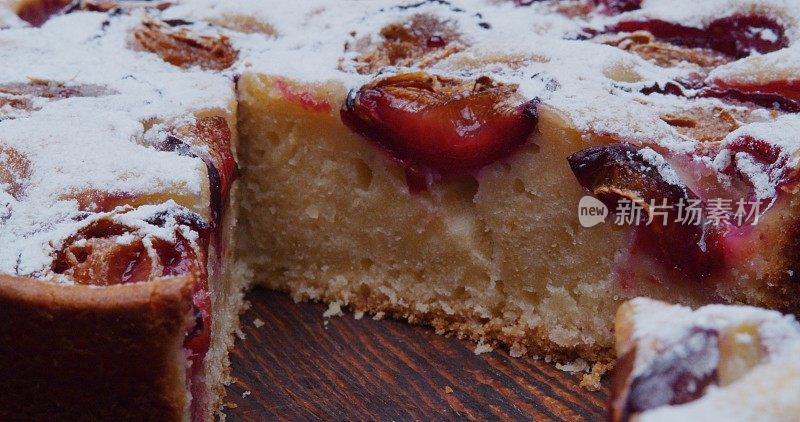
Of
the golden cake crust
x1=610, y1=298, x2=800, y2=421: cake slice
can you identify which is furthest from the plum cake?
x1=610, y1=298, x2=800, y2=421: cake slice

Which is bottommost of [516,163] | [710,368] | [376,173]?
[376,173]

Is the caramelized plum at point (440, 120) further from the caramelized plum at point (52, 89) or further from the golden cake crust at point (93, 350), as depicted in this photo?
the golden cake crust at point (93, 350)

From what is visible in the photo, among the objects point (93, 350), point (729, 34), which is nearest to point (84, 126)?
point (93, 350)

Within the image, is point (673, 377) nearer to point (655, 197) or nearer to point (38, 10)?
point (655, 197)

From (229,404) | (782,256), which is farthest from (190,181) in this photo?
(782,256)

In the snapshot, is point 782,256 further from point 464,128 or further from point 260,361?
point 260,361

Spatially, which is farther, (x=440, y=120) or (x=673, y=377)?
(x=440, y=120)

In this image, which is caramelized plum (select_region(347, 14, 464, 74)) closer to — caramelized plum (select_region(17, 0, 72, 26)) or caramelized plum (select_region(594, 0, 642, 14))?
caramelized plum (select_region(594, 0, 642, 14))
